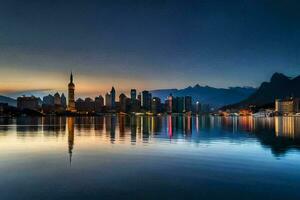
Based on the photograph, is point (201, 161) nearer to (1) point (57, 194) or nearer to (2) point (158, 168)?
(2) point (158, 168)

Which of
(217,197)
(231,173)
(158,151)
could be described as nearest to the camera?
(217,197)

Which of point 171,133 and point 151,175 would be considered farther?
point 171,133

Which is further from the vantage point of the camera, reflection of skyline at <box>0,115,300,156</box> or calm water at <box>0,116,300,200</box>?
reflection of skyline at <box>0,115,300,156</box>

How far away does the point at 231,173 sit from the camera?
26.5 meters

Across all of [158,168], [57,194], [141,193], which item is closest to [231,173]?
[158,168]

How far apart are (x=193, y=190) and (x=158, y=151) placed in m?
20.0

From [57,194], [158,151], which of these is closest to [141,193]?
[57,194]

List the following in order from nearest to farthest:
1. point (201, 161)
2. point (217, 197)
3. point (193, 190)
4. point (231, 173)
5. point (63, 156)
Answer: point (217, 197) → point (193, 190) → point (231, 173) → point (201, 161) → point (63, 156)

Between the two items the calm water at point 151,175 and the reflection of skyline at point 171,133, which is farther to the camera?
the reflection of skyline at point 171,133

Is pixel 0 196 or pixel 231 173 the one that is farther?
pixel 231 173

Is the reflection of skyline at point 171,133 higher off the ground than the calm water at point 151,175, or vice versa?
the calm water at point 151,175

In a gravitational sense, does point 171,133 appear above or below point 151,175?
below

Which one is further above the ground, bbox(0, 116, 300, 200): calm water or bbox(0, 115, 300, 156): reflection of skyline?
bbox(0, 116, 300, 200): calm water

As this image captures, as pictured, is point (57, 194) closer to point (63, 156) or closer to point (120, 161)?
point (120, 161)
